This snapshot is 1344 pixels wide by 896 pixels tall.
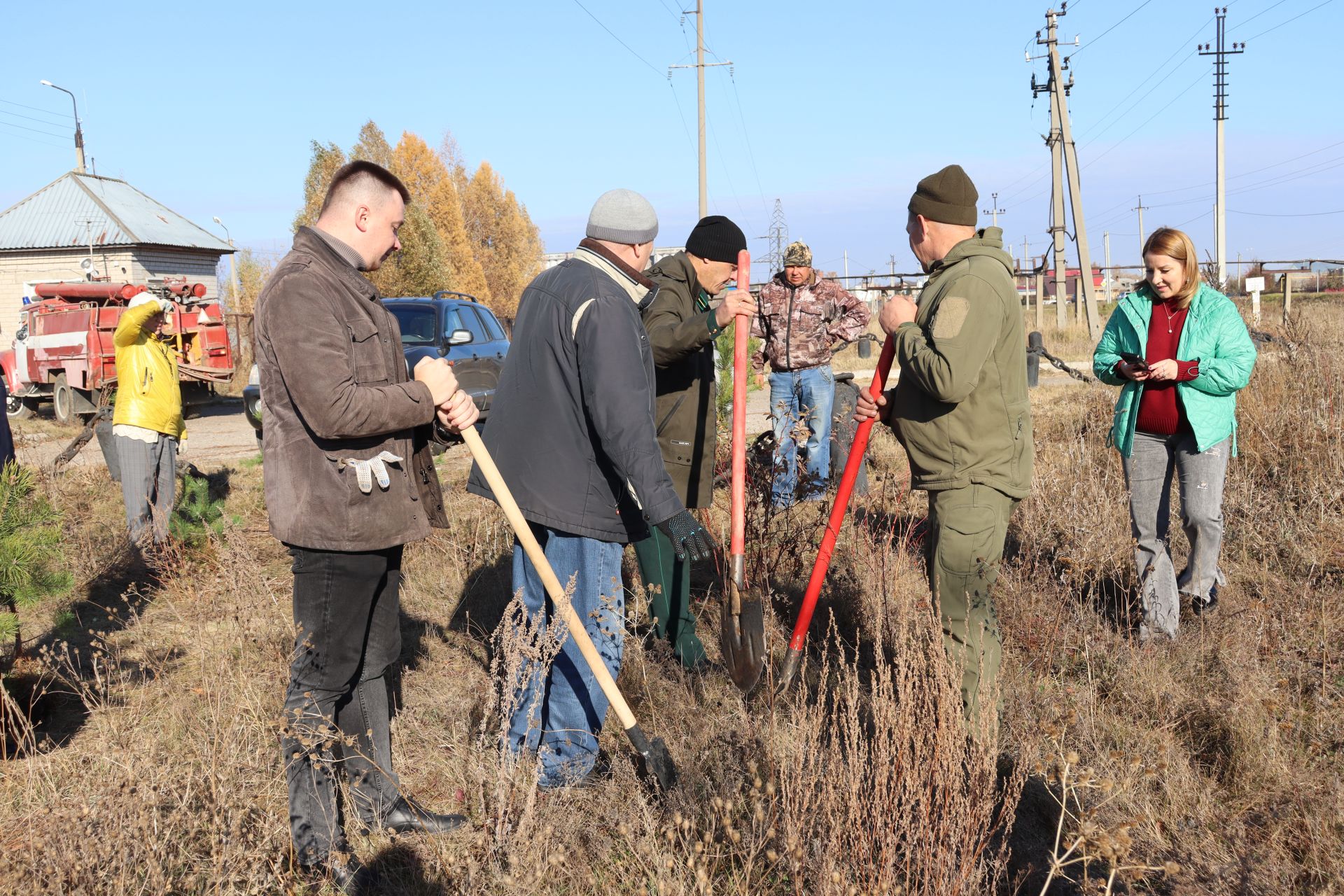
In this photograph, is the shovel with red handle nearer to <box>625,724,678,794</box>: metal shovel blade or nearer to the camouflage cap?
<box>625,724,678,794</box>: metal shovel blade

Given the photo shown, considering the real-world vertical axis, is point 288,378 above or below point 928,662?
above

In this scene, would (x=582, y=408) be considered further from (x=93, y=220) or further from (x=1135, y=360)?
(x=93, y=220)

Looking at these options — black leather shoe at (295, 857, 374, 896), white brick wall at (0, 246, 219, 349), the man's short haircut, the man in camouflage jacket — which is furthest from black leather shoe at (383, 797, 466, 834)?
white brick wall at (0, 246, 219, 349)

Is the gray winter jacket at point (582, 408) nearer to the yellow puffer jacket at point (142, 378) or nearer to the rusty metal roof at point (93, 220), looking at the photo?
the yellow puffer jacket at point (142, 378)

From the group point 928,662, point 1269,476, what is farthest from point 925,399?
point 1269,476

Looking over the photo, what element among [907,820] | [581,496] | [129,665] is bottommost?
[129,665]

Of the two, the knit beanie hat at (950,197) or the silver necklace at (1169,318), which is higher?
the knit beanie hat at (950,197)

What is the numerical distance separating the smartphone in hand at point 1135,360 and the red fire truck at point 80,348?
13.7 m

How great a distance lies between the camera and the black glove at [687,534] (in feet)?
9.79

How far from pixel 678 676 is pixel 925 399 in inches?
65.7

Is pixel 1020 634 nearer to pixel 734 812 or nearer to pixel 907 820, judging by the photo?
pixel 734 812

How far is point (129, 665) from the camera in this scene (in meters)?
4.74

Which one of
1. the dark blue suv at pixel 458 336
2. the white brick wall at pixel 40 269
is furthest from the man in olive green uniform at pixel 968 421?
the white brick wall at pixel 40 269

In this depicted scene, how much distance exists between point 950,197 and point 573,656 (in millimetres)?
2017
